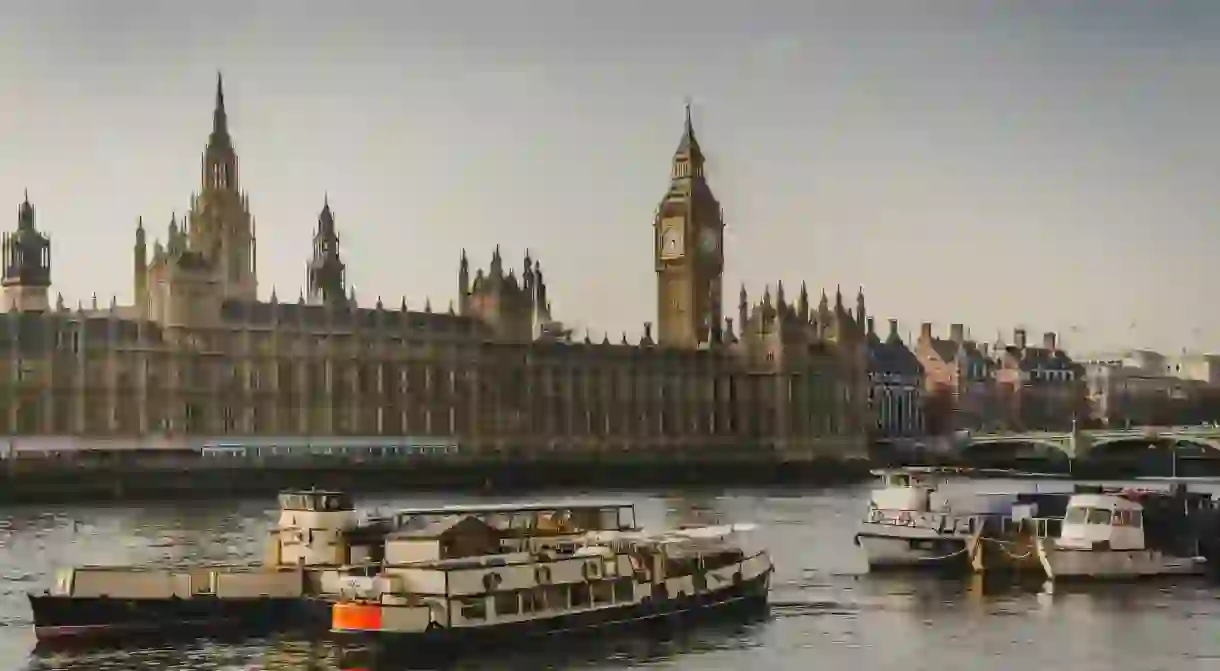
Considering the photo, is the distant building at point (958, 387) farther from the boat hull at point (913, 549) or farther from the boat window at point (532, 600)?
the boat window at point (532, 600)

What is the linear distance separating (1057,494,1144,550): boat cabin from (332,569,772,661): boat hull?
6500 mm

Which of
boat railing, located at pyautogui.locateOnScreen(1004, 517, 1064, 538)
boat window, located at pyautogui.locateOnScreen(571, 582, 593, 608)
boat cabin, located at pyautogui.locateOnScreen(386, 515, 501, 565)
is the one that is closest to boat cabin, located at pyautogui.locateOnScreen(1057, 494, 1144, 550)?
boat railing, located at pyautogui.locateOnScreen(1004, 517, 1064, 538)

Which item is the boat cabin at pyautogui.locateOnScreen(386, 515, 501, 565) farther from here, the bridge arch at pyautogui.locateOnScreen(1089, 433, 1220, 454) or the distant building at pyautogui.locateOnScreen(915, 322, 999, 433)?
the distant building at pyautogui.locateOnScreen(915, 322, 999, 433)

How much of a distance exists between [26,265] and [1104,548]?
51.0m

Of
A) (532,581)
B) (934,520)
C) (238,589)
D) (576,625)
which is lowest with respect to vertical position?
(576,625)

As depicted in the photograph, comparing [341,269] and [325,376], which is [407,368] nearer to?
[325,376]

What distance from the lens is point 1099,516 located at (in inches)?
1363

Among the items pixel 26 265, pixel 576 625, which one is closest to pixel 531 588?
pixel 576 625

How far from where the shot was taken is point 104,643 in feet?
87.5

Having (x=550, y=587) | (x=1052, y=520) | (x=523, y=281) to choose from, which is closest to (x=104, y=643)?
(x=550, y=587)

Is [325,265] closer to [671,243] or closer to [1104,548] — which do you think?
[671,243]

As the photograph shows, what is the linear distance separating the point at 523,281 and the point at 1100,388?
58753 millimetres

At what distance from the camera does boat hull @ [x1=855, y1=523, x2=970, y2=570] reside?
36.1 m

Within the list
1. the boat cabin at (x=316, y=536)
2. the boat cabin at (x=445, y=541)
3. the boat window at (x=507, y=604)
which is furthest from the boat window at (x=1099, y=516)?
the boat cabin at (x=316, y=536)
